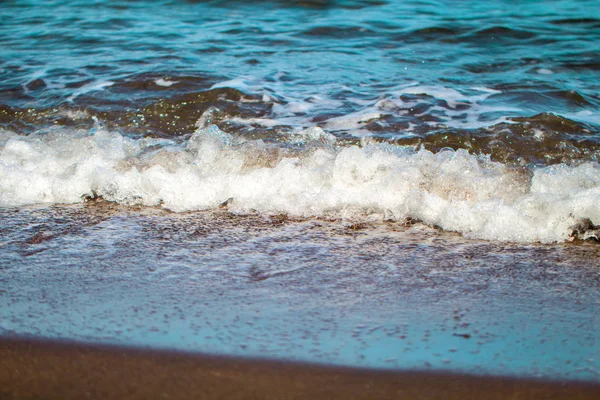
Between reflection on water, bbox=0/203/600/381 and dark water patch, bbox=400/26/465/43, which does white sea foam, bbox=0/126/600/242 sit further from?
dark water patch, bbox=400/26/465/43

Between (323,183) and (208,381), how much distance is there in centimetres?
185

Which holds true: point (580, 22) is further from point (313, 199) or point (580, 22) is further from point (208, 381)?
point (208, 381)

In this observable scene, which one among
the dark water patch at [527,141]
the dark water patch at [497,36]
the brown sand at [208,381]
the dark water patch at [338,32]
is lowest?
the dark water patch at [527,141]

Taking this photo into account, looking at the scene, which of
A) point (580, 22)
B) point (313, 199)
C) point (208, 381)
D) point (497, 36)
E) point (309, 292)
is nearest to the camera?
point (208, 381)

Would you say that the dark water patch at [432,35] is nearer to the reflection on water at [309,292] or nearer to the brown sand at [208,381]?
the reflection on water at [309,292]

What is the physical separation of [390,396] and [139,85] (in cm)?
480

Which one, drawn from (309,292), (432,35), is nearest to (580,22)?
(432,35)

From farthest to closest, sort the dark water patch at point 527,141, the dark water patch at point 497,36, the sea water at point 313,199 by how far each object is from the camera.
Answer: the dark water patch at point 497,36
the dark water patch at point 527,141
the sea water at point 313,199

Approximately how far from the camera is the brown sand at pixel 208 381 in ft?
6.38

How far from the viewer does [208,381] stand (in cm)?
201

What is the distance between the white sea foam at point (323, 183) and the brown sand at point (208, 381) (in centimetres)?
131

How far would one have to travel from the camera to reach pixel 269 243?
10.1 ft

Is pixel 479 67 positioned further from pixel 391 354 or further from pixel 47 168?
pixel 391 354

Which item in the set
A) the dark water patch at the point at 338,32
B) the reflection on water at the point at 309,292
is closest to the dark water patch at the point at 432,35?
the dark water patch at the point at 338,32
